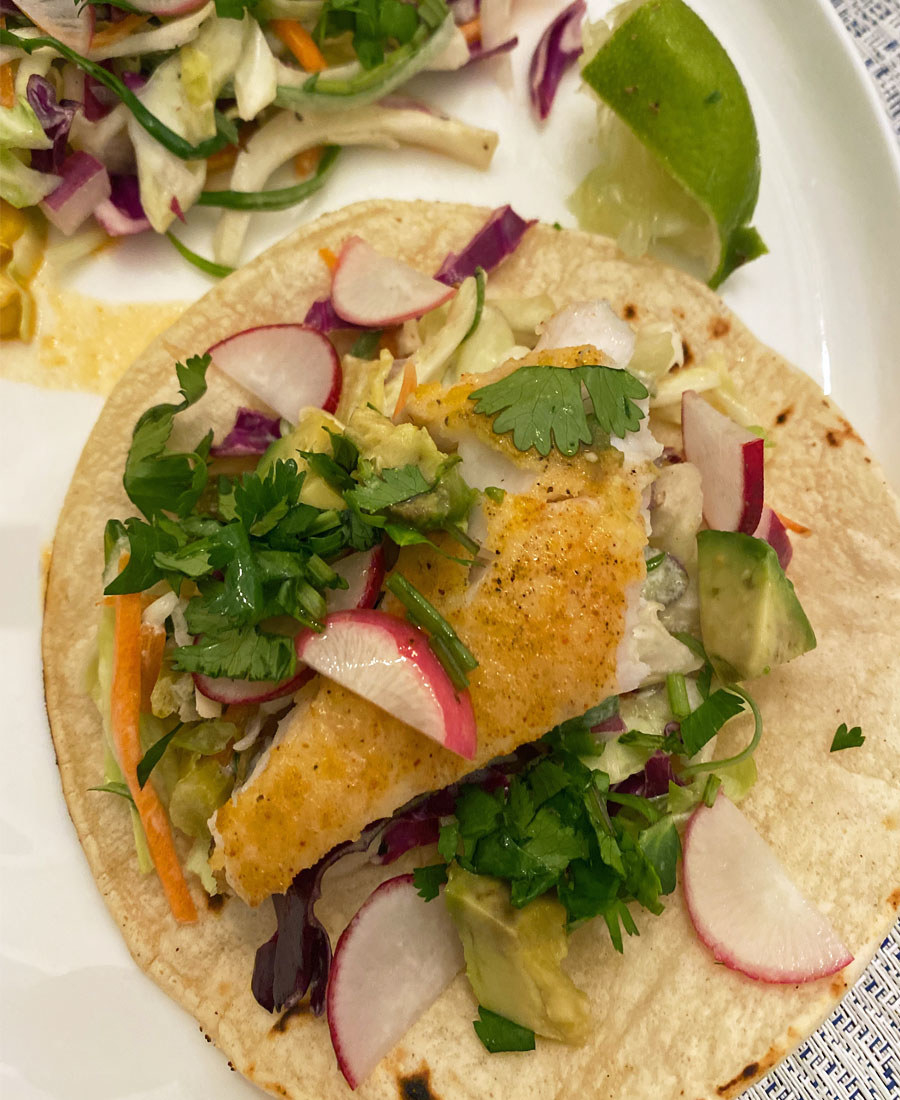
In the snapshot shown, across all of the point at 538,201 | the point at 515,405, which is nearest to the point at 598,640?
the point at 515,405

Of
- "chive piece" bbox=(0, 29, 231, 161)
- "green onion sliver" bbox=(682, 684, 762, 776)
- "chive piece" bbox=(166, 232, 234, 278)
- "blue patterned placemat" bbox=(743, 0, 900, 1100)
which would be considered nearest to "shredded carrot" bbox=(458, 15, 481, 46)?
"chive piece" bbox=(0, 29, 231, 161)

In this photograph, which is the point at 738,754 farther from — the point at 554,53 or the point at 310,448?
the point at 554,53

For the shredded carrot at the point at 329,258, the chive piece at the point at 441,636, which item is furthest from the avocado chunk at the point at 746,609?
the shredded carrot at the point at 329,258

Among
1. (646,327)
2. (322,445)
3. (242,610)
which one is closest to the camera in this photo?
(242,610)

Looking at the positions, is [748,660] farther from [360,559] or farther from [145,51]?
[145,51]

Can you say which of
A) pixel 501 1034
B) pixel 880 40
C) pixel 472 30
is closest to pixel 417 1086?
pixel 501 1034

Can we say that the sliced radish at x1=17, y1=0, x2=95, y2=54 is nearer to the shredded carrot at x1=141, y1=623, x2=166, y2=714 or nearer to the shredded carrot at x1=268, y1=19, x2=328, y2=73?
the shredded carrot at x1=268, y1=19, x2=328, y2=73

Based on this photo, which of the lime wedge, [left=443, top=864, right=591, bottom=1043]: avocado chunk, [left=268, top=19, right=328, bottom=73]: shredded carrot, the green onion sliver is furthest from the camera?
[left=268, top=19, right=328, bottom=73]: shredded carrot
